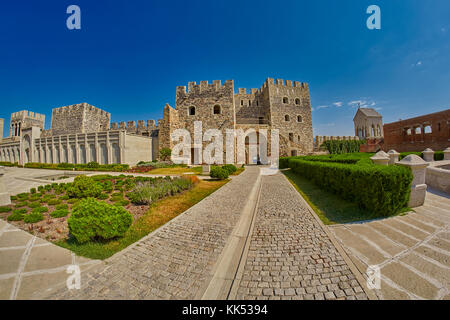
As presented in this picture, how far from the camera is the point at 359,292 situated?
6.94ft

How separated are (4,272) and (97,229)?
1.15m

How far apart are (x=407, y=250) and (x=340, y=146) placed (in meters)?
28.8

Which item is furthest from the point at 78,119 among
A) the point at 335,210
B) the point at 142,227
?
the point at 335,210

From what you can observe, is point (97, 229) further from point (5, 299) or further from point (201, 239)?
point (201, 239)

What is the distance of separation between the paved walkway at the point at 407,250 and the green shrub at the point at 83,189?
8642 millimetres

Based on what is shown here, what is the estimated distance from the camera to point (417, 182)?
4914 millimetres

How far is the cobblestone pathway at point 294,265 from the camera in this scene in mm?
2180

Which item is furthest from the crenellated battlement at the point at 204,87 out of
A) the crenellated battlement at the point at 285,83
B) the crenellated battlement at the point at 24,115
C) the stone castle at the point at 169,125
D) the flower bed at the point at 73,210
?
the crenellated battlement at the point at 24,115

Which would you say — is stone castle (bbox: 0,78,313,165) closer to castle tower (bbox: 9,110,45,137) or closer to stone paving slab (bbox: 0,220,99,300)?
castle tower (bbox: 9,110,45,137)

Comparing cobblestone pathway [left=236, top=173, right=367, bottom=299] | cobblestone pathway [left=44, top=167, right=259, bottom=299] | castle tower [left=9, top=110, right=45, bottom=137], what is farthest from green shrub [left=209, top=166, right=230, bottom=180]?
castle tower [left=9, top=110, right=45, bottom=137]

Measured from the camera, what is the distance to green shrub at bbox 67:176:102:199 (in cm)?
649

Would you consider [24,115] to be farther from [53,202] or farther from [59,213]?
[59,213]
